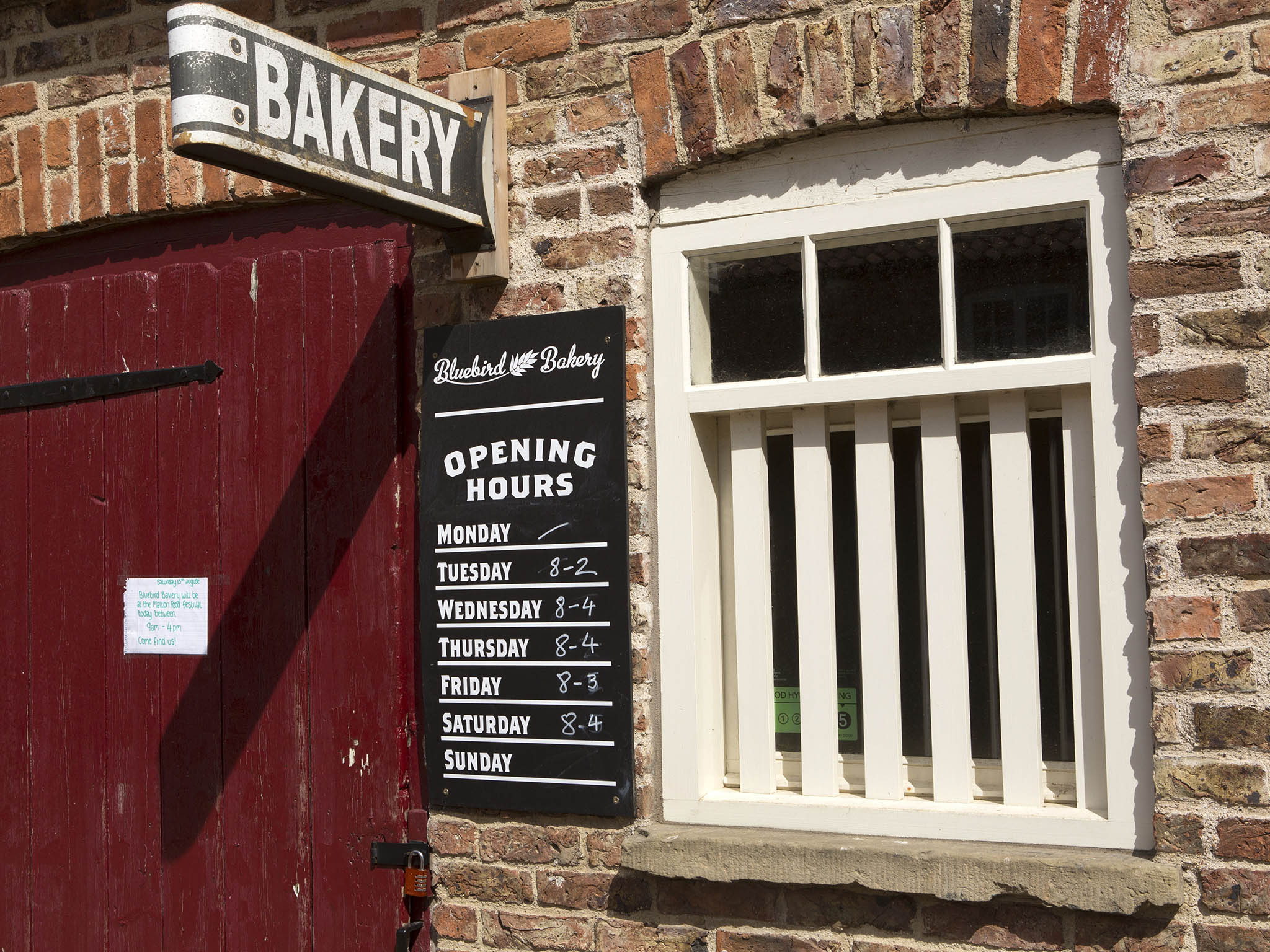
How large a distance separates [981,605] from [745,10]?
1505mm

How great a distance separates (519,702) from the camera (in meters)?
3.08

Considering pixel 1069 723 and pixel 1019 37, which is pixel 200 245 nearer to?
pixel 1019 37

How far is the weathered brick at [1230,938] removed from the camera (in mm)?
2430

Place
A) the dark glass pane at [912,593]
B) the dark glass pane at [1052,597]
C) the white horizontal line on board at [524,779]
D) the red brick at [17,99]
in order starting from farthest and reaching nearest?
the red brick at [17,99]
the white horizontal line on board at [524,779]
the dark glass pane at [912,593]
the dark glass pane at [1052,597]

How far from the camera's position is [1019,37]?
267 cm

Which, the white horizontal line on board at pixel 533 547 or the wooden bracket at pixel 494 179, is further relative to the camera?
the wooden bracket at pixel 494 179

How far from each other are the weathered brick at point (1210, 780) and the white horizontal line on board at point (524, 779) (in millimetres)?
1222

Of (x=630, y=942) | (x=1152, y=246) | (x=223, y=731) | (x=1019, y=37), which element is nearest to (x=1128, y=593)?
(x=1152, y=246)

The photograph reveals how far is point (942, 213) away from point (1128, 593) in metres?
0.93

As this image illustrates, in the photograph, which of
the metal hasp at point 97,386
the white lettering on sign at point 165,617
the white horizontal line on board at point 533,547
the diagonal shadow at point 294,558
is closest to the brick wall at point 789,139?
the white horizontal line on board at point 533,547

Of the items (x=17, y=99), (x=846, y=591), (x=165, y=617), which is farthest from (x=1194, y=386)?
(x=17, y=99)

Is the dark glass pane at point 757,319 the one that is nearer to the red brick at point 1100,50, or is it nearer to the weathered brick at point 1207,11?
the red brick at point 1100,50

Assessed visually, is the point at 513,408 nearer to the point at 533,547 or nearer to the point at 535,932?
the point at 533,547

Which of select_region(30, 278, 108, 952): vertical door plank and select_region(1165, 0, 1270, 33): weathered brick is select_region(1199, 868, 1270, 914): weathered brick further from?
select_region(30, 278, 108, 952): vertical door plank
